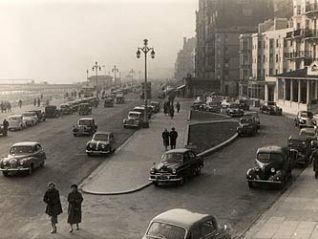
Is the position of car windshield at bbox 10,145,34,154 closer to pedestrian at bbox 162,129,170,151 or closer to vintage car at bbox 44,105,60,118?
pedestrian at bbox 162,129,170,151

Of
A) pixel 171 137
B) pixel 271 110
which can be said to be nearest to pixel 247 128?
pixel 171 137

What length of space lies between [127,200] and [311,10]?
58.9 m

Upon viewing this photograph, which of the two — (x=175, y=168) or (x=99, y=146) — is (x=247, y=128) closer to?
(x=99, y=146)

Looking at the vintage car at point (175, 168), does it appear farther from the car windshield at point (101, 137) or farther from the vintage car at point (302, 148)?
the car windshield at point (101, 137)

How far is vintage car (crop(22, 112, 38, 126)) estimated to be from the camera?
51.2 meters

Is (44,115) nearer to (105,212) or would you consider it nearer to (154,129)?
(154,129)

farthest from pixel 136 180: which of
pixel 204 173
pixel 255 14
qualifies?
pixel 255 14

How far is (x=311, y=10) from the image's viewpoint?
73312 millimetres

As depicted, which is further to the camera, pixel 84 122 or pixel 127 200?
pixel 84 122

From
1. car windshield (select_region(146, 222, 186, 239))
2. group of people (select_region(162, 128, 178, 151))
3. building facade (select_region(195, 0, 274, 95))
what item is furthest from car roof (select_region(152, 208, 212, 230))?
building facade (select_region(195, 0, 274, 95))

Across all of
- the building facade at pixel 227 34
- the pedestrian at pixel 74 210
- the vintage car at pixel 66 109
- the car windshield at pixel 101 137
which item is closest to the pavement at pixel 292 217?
the pedestrian at pixel 74 210

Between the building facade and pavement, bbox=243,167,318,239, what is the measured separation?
101 m

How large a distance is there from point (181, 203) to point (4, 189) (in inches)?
312

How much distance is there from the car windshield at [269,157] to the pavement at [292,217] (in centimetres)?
134
